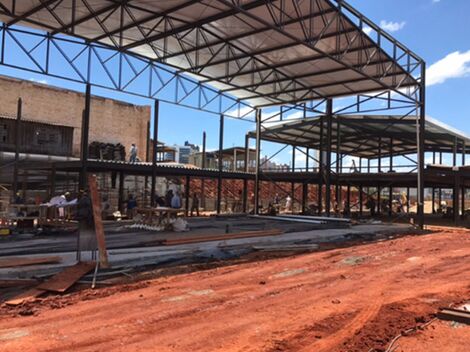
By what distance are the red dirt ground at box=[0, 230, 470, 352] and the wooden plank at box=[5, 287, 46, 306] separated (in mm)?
321

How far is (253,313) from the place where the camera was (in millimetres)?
6613

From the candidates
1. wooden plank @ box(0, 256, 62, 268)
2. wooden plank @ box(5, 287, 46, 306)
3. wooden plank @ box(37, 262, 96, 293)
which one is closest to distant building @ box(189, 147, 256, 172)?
wooden plank @ box(0, 256, 62, 268)

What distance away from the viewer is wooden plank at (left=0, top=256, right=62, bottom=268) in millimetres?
8883

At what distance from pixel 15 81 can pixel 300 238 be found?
31604 mm

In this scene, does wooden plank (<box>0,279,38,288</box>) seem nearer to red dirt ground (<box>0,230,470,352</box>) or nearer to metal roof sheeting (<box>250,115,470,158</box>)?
red dirt ground (<box>0,230,470,352</box>)

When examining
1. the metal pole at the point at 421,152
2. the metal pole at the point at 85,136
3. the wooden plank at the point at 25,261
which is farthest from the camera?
the metal pole at the point at 421,152

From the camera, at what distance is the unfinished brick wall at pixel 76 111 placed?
3738 cm

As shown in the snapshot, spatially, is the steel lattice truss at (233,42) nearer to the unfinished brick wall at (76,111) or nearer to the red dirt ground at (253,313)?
the red dirt ground at (253,313)

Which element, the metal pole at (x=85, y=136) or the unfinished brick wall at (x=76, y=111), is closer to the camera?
the metal pole at (x=85, y=136)

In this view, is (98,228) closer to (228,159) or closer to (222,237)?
(222,237)

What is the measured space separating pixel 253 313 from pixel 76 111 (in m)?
38.6

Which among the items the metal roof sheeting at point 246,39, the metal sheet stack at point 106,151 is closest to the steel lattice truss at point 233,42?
the metal roof sheeting at point 246,39

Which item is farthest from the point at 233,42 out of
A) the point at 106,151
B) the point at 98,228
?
the point at 106,151

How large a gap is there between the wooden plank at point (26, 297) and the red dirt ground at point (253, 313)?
0.32 metres
